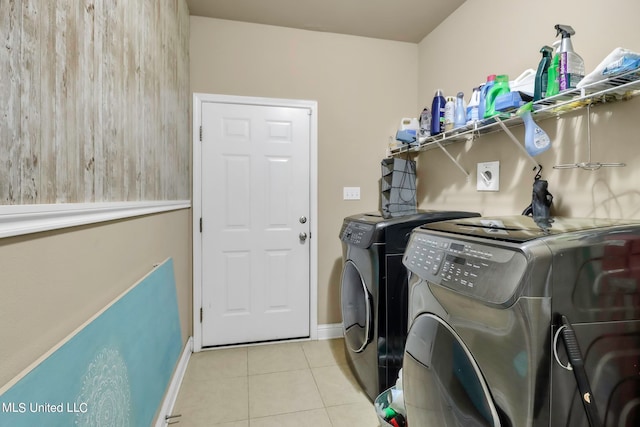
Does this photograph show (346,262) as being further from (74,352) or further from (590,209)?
(74,352)

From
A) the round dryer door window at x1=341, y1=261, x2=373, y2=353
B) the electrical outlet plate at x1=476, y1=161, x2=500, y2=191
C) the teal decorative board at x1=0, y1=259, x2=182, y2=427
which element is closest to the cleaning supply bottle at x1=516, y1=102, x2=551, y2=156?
the electrical outlet plate at x1=476, y1=161, x2=500, y2=191

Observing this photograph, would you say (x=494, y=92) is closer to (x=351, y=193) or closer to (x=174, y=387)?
(x=351, y=193)

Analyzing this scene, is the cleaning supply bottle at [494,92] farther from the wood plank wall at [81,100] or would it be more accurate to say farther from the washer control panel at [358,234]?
the wood plank wall at [81,100]

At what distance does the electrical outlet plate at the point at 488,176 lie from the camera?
6.14ft

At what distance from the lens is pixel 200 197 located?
2410 mm

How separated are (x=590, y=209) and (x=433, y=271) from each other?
0.91 meters

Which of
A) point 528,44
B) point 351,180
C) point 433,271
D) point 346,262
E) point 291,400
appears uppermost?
point 528,44

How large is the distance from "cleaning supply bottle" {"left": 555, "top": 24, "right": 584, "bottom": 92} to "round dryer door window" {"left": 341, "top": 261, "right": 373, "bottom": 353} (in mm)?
1294

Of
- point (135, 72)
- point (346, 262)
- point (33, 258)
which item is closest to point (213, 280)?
point (346, 262)

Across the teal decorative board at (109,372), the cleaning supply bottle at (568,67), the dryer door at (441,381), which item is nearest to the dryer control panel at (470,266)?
the dryer door at (441,381)

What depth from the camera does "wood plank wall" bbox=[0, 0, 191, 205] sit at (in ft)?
1.99

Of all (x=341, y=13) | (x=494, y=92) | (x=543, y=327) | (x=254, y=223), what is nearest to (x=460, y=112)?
(x=494, y=92)

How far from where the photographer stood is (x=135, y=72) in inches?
49.6

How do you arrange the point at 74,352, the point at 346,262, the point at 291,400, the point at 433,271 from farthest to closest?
the point at 346,262 → the point at 291,400 → the point at 433,271 → the point at 74,352
